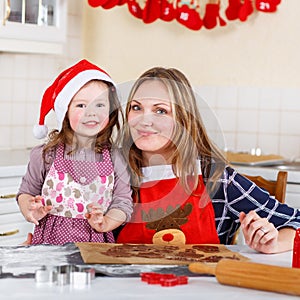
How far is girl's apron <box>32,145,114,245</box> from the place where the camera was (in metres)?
2.03

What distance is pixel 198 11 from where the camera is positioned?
3.82 meters

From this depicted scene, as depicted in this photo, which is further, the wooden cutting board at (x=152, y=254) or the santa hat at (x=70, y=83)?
the santa hat at (x=70, y=83)

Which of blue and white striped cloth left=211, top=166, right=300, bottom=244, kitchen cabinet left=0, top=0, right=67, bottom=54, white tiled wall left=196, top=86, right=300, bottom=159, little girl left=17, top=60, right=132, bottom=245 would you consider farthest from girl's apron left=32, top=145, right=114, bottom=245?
white tiled wall left=196, top=86, right=300, bottom=159

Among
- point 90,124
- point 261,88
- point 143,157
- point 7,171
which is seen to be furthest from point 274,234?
point 261,88

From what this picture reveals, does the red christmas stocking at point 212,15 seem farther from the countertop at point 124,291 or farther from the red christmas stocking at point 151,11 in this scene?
the countertop at point 124,291

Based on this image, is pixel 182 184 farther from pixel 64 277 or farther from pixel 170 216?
pixel 64 277

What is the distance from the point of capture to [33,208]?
1861 mm

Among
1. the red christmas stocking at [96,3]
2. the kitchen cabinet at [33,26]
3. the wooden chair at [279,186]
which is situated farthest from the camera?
the red christmas stocking at [96,3]

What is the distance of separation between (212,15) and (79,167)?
1858 millimetres

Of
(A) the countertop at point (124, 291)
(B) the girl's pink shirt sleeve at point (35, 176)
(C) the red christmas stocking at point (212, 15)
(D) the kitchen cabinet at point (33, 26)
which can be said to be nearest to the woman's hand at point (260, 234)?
(A) the countertop at point (124, 291)

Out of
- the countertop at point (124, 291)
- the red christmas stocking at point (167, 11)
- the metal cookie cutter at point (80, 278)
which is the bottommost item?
the countertop at point (124, 291)

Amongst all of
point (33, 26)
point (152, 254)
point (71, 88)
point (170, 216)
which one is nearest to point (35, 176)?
point (71, 88)

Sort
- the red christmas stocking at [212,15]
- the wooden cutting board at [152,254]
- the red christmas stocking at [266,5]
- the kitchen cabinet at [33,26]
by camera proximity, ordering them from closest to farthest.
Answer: the wooden cutting board at [152,254], the kitchen cabinet at [33,26], the red christmas stocking at [266,5], the red christmas stocking at [212,15]

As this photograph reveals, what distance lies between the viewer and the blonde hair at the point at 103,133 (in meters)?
2.03
